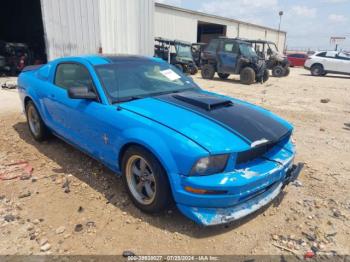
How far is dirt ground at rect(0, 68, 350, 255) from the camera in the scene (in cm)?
265

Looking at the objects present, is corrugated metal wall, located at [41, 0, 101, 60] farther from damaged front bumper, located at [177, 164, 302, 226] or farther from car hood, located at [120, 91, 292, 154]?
damaged front bumper, located at [177, 164, 302, 226]

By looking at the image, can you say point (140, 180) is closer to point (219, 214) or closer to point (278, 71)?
point (219, 214)

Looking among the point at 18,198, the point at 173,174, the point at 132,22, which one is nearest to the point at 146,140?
the point at 173,174

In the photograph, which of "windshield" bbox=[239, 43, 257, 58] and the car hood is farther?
"windshield" bbox=[239, 43, 257, 58]

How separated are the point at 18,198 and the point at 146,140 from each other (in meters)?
1.72

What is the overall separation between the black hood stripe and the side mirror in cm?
73

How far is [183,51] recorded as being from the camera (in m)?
17.1

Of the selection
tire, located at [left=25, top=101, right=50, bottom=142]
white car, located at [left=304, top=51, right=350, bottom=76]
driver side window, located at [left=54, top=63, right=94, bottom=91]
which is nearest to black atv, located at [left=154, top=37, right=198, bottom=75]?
white car, located at [left=304, top=51, right=350, bottom=76]

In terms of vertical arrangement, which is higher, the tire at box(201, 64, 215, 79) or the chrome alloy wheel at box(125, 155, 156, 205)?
the tire at box(201, 64, 215, 79)

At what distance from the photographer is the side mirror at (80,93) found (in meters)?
3.29

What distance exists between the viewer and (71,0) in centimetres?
1010

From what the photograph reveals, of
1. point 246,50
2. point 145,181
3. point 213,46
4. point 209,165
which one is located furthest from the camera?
point 213,46

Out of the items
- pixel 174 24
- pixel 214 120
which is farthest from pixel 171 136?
pixel 174 24

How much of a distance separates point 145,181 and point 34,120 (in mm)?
2877
